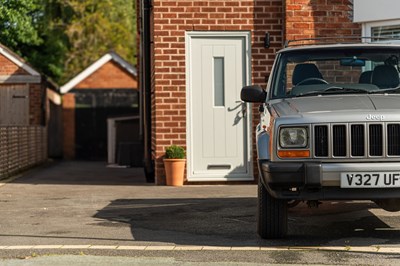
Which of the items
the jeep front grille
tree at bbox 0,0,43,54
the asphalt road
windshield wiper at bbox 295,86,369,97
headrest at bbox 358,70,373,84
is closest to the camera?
the asphalt road

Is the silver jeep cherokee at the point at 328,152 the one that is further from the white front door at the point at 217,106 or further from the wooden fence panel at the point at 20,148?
the wooden fence panel at the point at 20,148

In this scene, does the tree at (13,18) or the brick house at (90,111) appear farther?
the brick house at (90,111)

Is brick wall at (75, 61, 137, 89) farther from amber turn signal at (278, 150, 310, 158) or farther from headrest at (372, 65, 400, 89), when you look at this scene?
amber turn signal at (278, 150, 310, 158)

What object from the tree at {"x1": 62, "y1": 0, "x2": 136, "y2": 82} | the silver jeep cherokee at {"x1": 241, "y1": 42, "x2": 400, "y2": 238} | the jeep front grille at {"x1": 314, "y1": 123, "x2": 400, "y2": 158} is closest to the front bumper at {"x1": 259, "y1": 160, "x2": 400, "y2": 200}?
the silver jeep cherokee at {"x1": 241, "y1": 42, "x2": 400, "y2": 238}

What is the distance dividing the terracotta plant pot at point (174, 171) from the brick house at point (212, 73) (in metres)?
0.20

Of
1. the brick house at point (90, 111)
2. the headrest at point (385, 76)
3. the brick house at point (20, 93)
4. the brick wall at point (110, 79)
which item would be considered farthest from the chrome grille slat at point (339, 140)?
the brick wall at point (110, 79)

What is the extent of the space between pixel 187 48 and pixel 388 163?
25.1 ft

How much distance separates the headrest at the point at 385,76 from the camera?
8.61 metres

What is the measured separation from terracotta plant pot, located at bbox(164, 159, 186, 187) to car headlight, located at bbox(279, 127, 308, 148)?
680 cm

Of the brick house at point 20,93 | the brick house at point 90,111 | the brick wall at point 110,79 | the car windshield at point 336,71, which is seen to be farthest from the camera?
the brick wall at point 110,79

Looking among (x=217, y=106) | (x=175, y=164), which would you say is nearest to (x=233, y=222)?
(x=175, y=164)

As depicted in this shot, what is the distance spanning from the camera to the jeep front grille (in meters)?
7.43

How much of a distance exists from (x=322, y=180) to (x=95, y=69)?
1125 inches

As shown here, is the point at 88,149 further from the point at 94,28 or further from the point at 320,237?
the point at 320,237
